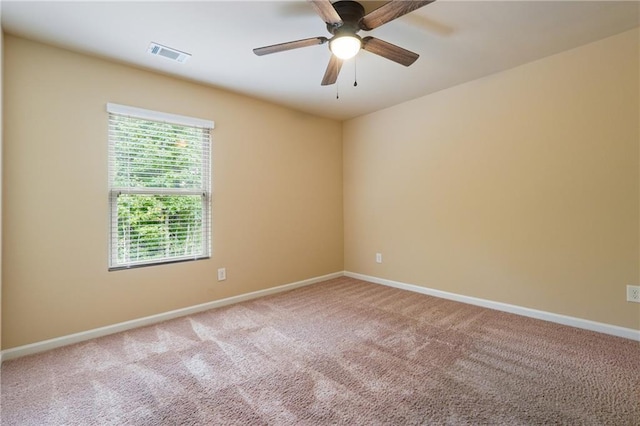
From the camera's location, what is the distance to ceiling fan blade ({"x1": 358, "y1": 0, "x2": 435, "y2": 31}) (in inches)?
62.5

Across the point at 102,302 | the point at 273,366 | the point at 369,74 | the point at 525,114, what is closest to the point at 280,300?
the point at 273,366

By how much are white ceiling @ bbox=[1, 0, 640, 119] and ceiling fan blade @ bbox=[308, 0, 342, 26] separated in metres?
0.33

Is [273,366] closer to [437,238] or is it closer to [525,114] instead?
[437,238]

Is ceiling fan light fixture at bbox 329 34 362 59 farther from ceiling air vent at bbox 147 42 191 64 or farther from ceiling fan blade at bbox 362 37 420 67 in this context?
ceiling air vent at bbox 147 42 191 64

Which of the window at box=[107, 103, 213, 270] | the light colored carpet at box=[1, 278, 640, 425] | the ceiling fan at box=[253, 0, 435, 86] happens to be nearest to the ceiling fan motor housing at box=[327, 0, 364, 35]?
the ceiling fan at box=[253, 0, 435, 86]

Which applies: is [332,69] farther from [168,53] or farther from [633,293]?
[633,293]

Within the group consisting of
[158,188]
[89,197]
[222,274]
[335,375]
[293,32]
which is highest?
[293,32]

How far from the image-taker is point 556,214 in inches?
105

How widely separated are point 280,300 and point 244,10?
2.80m

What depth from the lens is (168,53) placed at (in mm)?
2500

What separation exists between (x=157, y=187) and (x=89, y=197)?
0.53m

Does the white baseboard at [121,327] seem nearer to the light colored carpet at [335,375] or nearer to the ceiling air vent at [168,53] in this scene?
the light colored carpet at [335,375]

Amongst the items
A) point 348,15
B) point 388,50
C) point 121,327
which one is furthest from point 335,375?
point 348,15

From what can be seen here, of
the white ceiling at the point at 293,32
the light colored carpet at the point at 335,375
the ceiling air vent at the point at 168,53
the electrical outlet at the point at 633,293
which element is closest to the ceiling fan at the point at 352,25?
the white ceiling at the point at 293,32
